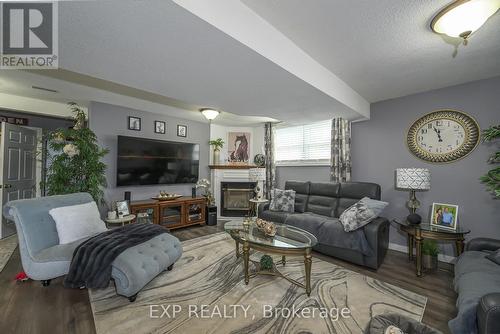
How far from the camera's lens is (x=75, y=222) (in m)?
2.31

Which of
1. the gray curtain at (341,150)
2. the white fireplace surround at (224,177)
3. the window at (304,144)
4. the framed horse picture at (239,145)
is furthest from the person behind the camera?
→ the framed horse picture at (239,145)

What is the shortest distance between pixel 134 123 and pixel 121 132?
0.99 feet

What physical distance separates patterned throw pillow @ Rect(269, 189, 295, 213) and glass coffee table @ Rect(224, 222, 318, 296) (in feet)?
3.31

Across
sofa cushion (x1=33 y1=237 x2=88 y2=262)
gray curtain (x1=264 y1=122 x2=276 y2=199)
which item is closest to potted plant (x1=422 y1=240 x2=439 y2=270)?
gray curtain (x1=264 y1=122 x2=276 y2=199)

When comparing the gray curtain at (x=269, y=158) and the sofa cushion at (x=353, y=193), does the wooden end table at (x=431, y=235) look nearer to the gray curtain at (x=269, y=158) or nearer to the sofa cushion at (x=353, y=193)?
the sofa cushion at (x=353, y=193)

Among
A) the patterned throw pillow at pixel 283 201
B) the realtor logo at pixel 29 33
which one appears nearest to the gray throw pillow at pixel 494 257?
the patterned throw pillow at pixel 283 201

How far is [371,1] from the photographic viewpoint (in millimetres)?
1484

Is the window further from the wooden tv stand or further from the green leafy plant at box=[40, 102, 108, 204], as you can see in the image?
the green leafy plant at box=[40, 102, 108, 204]

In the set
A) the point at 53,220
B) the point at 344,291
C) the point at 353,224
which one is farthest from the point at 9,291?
the point at 353,224

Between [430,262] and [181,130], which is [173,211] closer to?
[181,130]

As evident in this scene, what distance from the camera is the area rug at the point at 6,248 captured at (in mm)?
2729

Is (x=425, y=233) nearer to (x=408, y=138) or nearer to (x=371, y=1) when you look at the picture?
(x=408, y=138)

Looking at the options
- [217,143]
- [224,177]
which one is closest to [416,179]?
[224,177]

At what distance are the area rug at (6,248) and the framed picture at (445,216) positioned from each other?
5.51m
